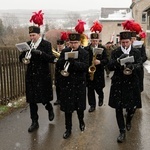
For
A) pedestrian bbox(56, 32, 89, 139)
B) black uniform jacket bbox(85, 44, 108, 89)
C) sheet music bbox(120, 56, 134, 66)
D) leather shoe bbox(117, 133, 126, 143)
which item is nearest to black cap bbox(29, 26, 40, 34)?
pedestrian bbox(56, 32, 89, 139)

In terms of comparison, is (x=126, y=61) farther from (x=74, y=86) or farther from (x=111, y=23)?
(x=111, y=23)

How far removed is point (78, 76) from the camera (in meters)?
5.97

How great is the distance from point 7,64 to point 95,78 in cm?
240

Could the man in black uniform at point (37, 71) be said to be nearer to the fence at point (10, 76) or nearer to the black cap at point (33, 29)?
the black cap at point (33, 29)

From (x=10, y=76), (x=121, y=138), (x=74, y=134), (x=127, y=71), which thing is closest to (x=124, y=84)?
(x=127, y=71)

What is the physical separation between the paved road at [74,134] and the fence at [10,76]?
79 cm

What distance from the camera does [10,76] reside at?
868 cm

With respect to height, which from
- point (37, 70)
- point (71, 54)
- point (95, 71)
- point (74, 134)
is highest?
point (71, 54)

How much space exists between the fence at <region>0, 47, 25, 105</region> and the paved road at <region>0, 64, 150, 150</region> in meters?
0.79

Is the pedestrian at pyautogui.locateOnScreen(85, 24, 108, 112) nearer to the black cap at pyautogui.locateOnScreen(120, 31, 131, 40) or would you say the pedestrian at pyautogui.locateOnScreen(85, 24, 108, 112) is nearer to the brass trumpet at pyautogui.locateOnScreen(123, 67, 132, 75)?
the black cap at pyautogui.locateOnScreen(120, 31, 131, 40)

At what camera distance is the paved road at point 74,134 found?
18.6ft

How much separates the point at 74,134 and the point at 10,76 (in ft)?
10.4

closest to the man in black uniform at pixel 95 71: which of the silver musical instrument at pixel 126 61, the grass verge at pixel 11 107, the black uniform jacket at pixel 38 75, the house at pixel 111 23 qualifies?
the black uniform jacket at pixel 38 75

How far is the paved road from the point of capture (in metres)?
5.66
